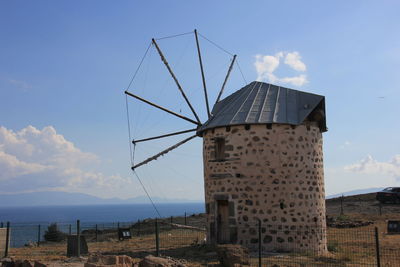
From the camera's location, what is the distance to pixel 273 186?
16.4 m

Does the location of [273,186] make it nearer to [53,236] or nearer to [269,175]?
[269,175]

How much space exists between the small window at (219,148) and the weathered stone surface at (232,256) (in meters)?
5.42

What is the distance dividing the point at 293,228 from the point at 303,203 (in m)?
1.11

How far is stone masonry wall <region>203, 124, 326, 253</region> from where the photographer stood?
16203mm

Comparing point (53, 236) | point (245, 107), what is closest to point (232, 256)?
point (245, 107)

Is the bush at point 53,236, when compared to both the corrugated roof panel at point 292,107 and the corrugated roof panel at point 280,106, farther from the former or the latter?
the corrugated roof panel at point 292,107

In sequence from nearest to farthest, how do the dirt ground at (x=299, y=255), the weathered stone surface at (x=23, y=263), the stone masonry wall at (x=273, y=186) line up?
the weathered stone surface at (x=23, y=263) → the dirt ground at (x=299, y=255) → the stone masonry wall at (x=273, y=186)

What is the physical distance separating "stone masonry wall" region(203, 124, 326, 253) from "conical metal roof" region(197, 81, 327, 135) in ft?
1.20

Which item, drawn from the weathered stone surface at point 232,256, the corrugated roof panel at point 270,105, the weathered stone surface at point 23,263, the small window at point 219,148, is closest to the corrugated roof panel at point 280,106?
the corrugated roof panel at point 270,105

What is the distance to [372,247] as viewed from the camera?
17484 mm

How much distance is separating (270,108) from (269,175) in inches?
122

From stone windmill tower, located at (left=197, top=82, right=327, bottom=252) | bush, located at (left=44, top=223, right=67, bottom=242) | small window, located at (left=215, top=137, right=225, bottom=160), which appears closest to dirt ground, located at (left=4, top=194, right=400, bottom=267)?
stone windmill tower, located at (left=197, top=82, right=327, bottom=252)

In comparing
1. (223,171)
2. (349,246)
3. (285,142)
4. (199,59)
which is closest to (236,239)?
(223,171)

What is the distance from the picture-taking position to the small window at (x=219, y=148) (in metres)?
17.6
